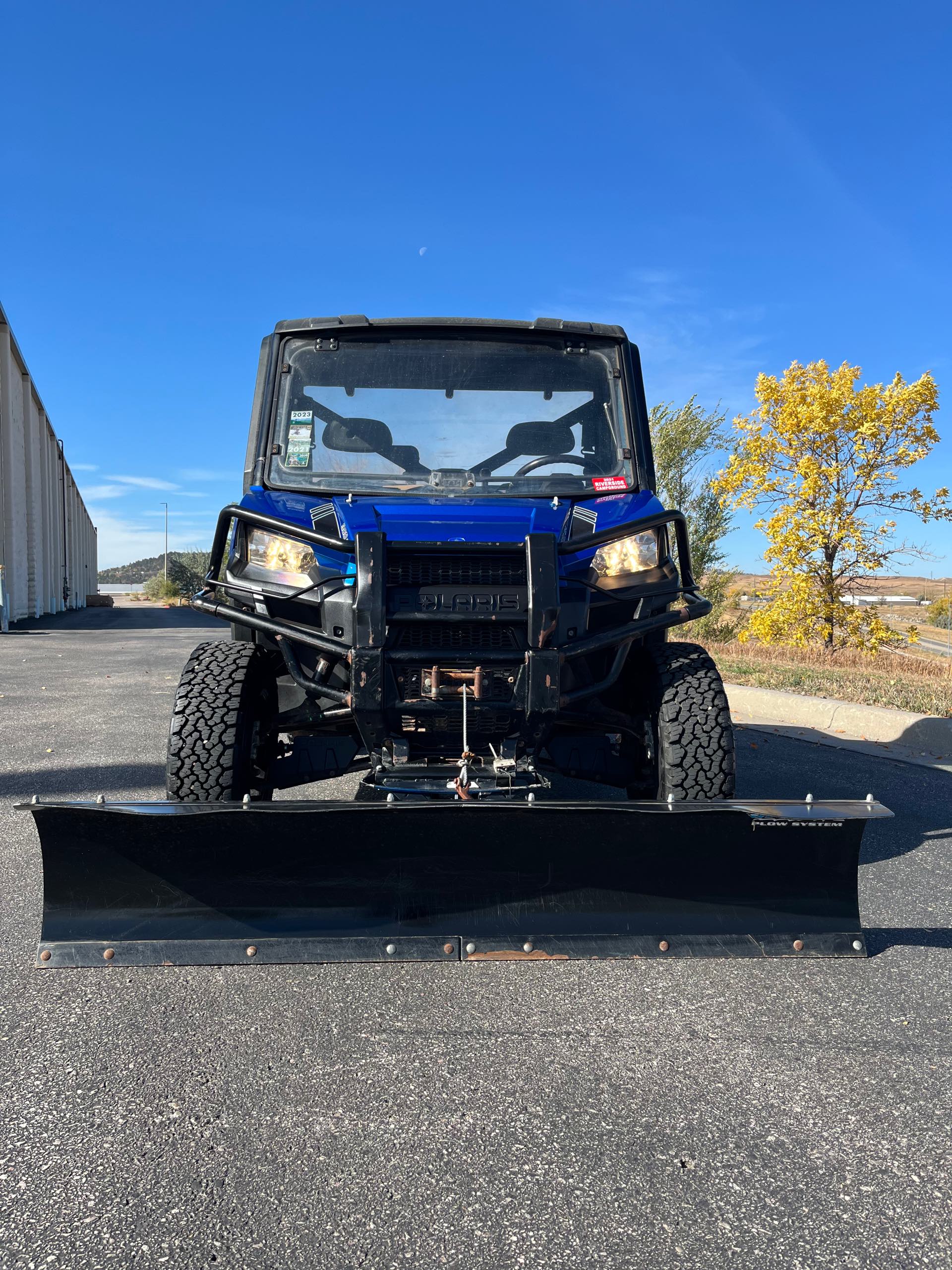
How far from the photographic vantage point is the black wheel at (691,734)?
3.55 m

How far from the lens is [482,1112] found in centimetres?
216

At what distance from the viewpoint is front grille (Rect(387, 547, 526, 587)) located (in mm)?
3371

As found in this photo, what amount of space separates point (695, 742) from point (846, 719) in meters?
5.07

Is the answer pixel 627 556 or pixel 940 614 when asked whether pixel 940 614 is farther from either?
pixel 627 556

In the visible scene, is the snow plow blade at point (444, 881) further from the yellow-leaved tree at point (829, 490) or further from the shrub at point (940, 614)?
the shrub at point (940, 614)

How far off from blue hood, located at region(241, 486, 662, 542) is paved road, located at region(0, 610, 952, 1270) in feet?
4.94

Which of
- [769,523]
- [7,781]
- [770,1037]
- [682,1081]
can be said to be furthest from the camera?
[769,523]

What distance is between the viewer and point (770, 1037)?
101 inches

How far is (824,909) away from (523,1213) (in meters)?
1.61

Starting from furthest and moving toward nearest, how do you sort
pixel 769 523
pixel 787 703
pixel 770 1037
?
pixel 769 523 < pixel 787 703 < pixel 770 1037

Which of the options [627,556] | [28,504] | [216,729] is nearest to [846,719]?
[627,556]

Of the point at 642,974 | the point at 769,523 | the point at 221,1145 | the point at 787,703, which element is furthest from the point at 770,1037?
the point at 769,523

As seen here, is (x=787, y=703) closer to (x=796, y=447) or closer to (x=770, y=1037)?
(x=770, y=1037)

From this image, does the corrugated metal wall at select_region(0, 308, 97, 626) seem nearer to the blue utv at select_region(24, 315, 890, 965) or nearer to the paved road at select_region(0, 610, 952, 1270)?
the blue utv at select_region(24, 315, 890, 965)
